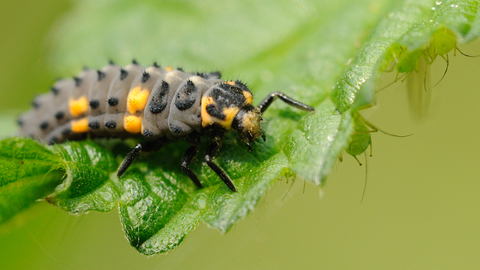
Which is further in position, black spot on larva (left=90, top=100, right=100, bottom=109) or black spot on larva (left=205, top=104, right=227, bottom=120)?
black spot on larva (left=90, top=100, right=100, bottom=109)

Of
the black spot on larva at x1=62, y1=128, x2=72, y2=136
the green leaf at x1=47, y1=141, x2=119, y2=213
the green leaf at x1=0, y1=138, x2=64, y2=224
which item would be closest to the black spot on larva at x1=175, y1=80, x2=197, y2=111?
the green leaf at x1=47, y1=141, x2=119, y2=213

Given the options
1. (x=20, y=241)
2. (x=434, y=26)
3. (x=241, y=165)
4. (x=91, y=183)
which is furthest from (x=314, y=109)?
(x=20, y=241)

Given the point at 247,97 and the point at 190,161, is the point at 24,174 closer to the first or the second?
the point at 190,161

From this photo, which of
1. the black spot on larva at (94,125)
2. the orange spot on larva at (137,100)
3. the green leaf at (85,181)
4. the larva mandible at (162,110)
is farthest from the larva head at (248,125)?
the black spot on larva at (94,125)

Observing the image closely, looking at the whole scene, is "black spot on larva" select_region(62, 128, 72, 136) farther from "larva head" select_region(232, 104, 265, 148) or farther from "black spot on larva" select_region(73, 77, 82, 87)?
"larva head" select_region(232, 104, 265, 148)

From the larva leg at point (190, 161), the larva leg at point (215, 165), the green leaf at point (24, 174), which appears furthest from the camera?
the larva leg at point (190, 161)

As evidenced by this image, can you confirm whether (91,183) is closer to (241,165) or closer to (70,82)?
(241,165)

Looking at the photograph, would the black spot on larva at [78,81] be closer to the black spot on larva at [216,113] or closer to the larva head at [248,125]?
the black spot on larva at [216,113]

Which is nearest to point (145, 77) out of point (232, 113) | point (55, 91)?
point (232, 113)
